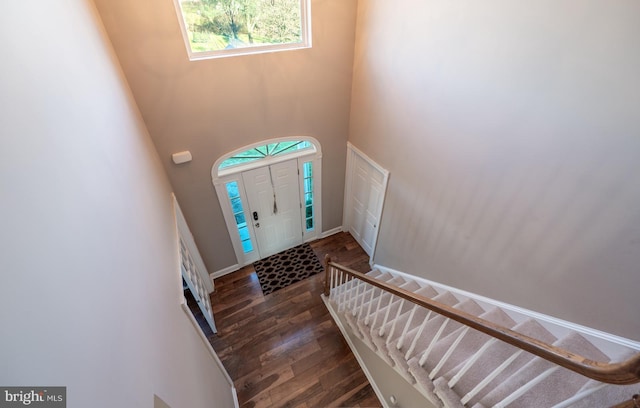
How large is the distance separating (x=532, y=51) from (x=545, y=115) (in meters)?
0.47

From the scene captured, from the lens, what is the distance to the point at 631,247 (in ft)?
5.69

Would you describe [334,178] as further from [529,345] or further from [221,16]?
[529,345]

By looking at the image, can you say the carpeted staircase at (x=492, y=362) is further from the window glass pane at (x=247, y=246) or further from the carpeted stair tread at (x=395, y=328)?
the window glass pane at (x=247, y=246)

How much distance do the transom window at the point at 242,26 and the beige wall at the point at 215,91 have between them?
0.39 feet

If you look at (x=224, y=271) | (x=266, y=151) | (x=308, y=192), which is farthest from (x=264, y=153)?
(x=224, y=271)

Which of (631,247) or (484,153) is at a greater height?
(484,153)

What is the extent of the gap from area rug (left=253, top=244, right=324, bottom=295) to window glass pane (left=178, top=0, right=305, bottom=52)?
362 centimetres

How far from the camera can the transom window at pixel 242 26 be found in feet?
9.93

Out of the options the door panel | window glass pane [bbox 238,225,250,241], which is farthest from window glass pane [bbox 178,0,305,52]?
window glass pane [bbox 238,225,250,241]

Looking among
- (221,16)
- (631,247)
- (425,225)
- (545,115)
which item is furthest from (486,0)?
(221,16)

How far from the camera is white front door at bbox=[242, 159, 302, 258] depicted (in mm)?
4434

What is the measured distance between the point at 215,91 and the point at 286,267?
322cm

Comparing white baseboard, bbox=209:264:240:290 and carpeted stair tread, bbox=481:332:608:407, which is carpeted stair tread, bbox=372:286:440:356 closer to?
carpeted stair tread, bbox=481:332:608:407

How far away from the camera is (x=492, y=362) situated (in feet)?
6.57
